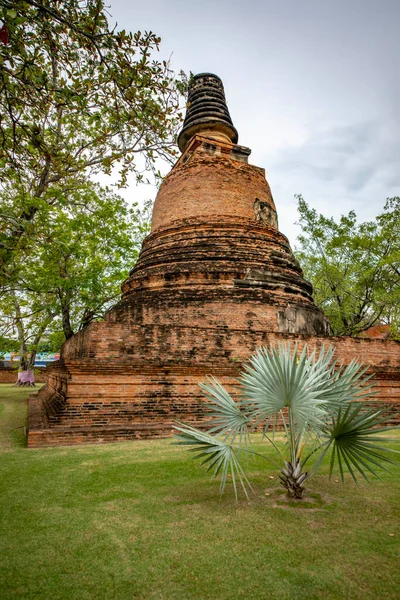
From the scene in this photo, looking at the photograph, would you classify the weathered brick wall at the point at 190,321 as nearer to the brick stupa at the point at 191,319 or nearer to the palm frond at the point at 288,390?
the brick stupa at the point at 191,319

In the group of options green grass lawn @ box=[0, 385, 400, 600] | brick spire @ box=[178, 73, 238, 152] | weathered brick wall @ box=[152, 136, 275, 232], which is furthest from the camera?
brick spire @ box=[178, 73, 238, 152]

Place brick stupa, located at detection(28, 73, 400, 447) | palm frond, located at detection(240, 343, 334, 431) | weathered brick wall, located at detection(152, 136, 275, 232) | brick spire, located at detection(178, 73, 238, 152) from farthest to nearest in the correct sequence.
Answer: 1. brick spire, located at detection(178, 73, 238, 152)
2. weathered brick wall, located at detection(152, 136, 275, 232)
3. brick stupa, located at detection(28, 73, 400, 447)
4. palm frond, located at detection(240, 343, 334, 431)

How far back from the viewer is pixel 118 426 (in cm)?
605

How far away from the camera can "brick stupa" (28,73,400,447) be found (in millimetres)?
6262

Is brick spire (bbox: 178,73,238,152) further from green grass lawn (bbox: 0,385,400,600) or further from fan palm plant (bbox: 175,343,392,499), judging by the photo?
green grass lawn (bbox: 0,385,400,600)

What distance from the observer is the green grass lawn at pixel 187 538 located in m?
2.07

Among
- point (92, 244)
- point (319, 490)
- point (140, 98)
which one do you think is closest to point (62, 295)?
point (92, 244)

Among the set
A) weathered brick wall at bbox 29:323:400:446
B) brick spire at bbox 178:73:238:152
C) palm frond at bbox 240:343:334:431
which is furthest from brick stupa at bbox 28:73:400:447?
palm frond at bbox 240:343:334:431

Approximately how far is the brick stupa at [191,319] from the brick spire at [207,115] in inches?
78.8

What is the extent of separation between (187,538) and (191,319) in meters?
5.62

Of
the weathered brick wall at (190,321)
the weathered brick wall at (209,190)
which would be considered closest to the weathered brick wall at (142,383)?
the weathered brick wall at (190,321)

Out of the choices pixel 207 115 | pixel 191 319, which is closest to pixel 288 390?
pixel 191 319

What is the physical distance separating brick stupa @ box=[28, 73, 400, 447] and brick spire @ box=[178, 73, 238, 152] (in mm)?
2000

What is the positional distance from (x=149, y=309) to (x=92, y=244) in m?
8.18
